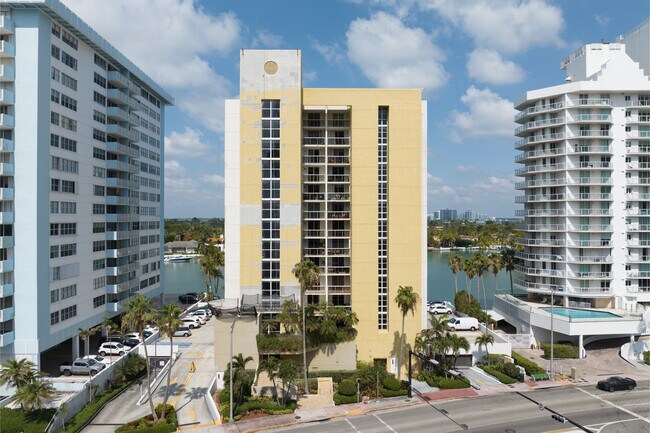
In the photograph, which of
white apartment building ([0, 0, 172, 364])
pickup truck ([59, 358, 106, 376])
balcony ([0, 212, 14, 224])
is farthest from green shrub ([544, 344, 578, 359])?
balcony ([0, 212, 14, 224])

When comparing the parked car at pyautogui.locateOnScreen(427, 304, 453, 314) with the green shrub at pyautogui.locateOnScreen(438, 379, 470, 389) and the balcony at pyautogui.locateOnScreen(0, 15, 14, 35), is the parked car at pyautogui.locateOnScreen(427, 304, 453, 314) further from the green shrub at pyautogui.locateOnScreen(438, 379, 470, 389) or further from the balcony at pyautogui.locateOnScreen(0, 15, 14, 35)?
the balcony at pyautogui.locateOnScreen(0, 15, 14, 35)

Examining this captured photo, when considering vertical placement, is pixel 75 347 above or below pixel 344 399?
above

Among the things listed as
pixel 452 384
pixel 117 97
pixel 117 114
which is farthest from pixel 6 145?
pixel 452 384

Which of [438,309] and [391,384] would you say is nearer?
[391,384]

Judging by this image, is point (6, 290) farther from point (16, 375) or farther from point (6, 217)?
point (16, 375)

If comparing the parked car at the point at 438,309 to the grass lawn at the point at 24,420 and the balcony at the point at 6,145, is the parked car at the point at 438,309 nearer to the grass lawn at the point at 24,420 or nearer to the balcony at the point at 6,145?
the grass lawn at the point at 24,420

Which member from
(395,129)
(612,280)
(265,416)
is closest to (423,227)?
(395,129)

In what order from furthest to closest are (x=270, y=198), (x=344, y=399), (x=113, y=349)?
(x=113, y=349) < (x=270, y=198) < (x=344, y=399)
